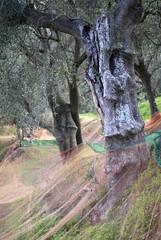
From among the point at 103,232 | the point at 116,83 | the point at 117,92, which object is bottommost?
the point at 103,232

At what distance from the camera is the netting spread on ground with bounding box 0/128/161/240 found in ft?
15.6

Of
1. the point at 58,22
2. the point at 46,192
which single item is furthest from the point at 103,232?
the point at 58,22

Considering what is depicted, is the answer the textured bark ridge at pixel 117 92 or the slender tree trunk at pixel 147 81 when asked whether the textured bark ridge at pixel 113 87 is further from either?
the slender tree trunk at pixel 147 81

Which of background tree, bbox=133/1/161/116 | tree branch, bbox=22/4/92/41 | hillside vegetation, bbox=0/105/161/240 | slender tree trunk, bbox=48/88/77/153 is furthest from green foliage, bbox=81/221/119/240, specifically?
background tree, bbox=133/1/161/116

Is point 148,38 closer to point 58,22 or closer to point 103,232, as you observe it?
point 58,22

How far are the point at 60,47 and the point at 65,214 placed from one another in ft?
16.5

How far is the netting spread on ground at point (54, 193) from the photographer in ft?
15.6

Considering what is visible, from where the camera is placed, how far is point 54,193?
5906mm

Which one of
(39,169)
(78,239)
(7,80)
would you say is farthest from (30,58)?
(78,239)

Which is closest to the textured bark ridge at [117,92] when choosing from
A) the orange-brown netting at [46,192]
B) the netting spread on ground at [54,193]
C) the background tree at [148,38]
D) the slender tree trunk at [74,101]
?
the netting spread on ground at [54,193]

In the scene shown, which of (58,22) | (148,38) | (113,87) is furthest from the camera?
(148,38)

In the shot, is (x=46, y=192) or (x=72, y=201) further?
(x=46, y=192)

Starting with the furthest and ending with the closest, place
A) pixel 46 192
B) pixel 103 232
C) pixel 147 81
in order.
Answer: pixel 147 81 → pixel 46 192 → pixel 103 232

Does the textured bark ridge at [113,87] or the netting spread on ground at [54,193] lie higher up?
the textured bark ridge at [113,87]
